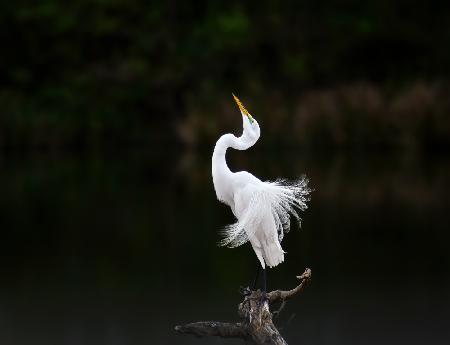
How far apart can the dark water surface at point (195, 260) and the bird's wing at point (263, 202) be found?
1360mm

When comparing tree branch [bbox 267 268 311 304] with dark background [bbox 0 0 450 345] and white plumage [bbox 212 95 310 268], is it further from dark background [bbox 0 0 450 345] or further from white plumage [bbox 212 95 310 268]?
dark background [bbox 0 0 450 345]

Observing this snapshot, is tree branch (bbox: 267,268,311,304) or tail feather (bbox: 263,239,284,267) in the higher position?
tail feather (bbox: 263,239,284,267)

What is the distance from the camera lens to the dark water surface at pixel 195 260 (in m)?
6.95

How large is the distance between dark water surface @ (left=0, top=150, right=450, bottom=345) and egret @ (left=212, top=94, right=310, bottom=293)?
1.27 meters

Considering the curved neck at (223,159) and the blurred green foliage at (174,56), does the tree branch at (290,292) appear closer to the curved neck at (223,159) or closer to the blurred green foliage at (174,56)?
the curved neck at (223,159)

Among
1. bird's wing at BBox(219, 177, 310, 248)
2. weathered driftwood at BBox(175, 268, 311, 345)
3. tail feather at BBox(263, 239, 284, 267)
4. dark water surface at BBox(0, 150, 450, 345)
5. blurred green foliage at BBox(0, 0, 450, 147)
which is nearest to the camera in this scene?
weathered driftwood at BBox(175, 268, 311, 345)

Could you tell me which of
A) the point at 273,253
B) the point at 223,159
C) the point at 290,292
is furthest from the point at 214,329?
the point at 223,159

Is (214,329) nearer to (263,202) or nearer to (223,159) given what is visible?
(263,202)

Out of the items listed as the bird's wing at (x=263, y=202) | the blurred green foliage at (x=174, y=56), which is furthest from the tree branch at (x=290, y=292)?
the blurred green foliage at (x=174, y=56)

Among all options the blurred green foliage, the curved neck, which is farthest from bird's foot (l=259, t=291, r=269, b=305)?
the blurred green foliage

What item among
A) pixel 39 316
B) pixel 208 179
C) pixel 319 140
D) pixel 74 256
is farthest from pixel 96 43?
pixel 39 316

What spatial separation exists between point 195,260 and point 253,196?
436 centimetres

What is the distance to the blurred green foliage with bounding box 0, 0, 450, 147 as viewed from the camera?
26047mm

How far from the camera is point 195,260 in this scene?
9.43m
